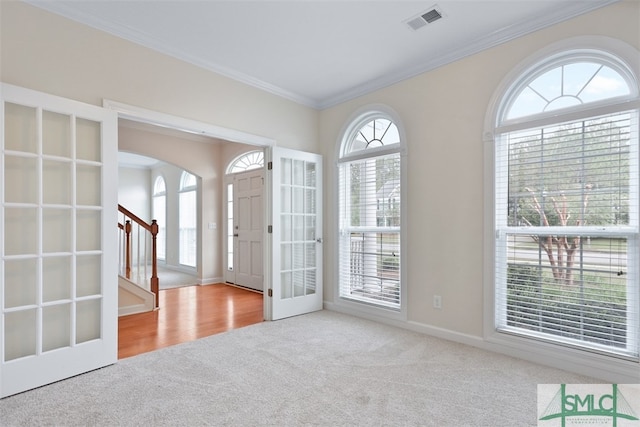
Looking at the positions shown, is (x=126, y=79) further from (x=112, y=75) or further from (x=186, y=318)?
(x=186, y=318)

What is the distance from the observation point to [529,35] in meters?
2.78

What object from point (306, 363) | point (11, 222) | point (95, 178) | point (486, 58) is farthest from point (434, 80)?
point (11, 222)

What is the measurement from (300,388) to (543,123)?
2.77m

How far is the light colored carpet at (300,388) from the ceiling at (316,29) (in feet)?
8.96

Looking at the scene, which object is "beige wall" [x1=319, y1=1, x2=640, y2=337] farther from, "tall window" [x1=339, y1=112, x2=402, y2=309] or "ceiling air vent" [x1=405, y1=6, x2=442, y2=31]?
"ceiling air vent" [x1=405, y1=6, x2=442, y2=31]

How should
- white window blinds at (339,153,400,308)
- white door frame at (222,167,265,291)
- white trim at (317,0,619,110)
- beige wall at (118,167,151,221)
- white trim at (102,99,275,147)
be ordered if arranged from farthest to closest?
1. beige wall at (118,167,151,221)
2. white door frame at (222,167,265,291)
3. white window blinds at (339,153,400,308)
4. white trim at (102,99,275,147)
5. white trim at (317,0,619,110)

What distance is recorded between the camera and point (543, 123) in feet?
8.91

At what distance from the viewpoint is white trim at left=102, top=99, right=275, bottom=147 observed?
2840 millimetres

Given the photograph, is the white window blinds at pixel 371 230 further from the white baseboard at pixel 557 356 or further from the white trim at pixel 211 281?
the white trim at pixel 211 281

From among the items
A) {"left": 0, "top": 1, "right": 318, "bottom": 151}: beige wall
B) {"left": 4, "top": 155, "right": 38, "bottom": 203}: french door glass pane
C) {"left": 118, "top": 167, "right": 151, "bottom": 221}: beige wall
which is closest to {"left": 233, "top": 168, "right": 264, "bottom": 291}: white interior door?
{"left": 0, "top": 1, "right": 318, "bottom": 151}: beige wall

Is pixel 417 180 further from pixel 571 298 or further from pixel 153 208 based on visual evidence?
pixel 153 208

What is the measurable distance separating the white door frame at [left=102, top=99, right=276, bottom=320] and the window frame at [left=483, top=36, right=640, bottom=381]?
230 cm

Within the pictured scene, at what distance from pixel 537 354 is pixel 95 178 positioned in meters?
3.79

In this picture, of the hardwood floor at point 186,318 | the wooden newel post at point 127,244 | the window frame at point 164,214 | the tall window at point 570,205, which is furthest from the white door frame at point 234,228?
the tall window at point 570,205
